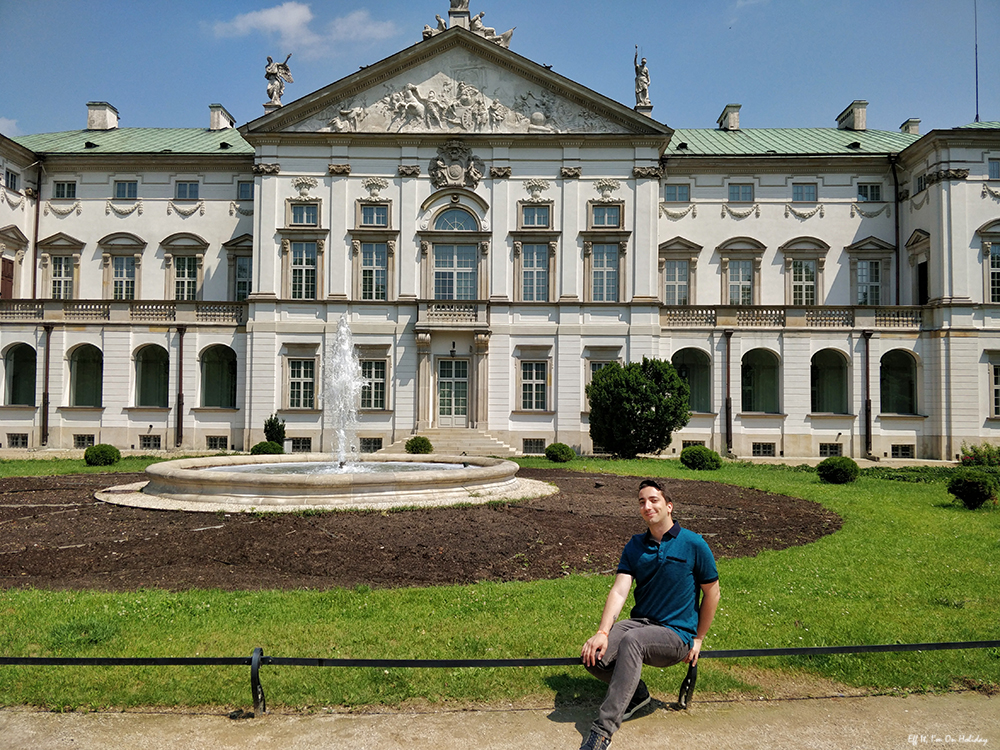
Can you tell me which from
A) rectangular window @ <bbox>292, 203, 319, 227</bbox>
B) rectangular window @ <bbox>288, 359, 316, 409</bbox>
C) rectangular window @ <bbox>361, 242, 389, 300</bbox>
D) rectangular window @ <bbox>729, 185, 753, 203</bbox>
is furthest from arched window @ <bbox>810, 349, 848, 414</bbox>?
Answer: rectangular window @ <bbox>292, 203, 319, 227</bbox>

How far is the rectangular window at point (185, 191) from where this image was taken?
1491 inches

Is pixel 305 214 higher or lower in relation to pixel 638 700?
higher

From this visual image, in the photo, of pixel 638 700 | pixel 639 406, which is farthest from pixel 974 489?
pixel 638 700

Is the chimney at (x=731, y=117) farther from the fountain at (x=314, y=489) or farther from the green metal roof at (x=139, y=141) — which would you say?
the fountain at (x=314, y=489)

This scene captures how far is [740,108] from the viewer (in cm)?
4328

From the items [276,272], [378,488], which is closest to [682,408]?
[378,488]

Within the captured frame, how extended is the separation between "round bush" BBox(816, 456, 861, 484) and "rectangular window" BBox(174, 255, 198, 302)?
103 feet

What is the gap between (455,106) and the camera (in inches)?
1345

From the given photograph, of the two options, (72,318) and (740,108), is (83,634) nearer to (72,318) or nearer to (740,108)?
(72,318)

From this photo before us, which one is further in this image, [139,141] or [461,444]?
[139,141]

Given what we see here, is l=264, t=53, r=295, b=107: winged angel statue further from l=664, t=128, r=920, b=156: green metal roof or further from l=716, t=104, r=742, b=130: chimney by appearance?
l=716, t=104, r=742, b=130: chimney

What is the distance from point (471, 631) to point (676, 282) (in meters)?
32.7

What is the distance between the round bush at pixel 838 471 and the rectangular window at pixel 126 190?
1399 inches

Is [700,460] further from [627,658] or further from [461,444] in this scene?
[627,658]
